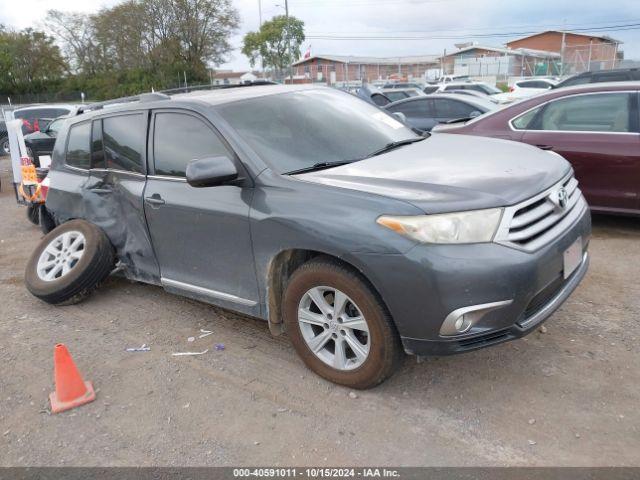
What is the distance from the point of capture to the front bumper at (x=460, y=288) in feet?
8.64

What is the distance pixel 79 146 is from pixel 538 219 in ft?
12.8

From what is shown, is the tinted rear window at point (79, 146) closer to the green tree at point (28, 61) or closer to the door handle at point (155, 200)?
the door handle at point (155, 200)

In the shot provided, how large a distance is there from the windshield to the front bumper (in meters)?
1.03

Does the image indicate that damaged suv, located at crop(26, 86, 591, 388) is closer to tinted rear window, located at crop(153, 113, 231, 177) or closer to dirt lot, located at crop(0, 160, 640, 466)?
tinted rear window, located at crop(153, 113, 231, 177)

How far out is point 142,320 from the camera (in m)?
4.39

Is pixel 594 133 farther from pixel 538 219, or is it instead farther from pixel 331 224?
pixel 331 224

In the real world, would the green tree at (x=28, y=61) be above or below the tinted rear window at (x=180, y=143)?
above

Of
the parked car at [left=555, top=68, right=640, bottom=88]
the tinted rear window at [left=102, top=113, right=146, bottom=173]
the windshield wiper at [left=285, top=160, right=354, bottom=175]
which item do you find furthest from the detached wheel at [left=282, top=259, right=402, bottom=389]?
the parked car at [left=555, top=68, right=640, bottom=88]

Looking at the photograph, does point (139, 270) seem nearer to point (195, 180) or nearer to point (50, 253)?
point (50, 253)

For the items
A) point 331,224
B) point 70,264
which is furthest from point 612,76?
point 70,264

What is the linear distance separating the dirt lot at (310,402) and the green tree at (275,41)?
202ft

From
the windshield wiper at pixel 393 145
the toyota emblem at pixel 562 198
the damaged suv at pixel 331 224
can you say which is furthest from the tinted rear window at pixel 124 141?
the toyota emblem at pixel 562 198

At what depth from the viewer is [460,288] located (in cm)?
263

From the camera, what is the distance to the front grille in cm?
274
